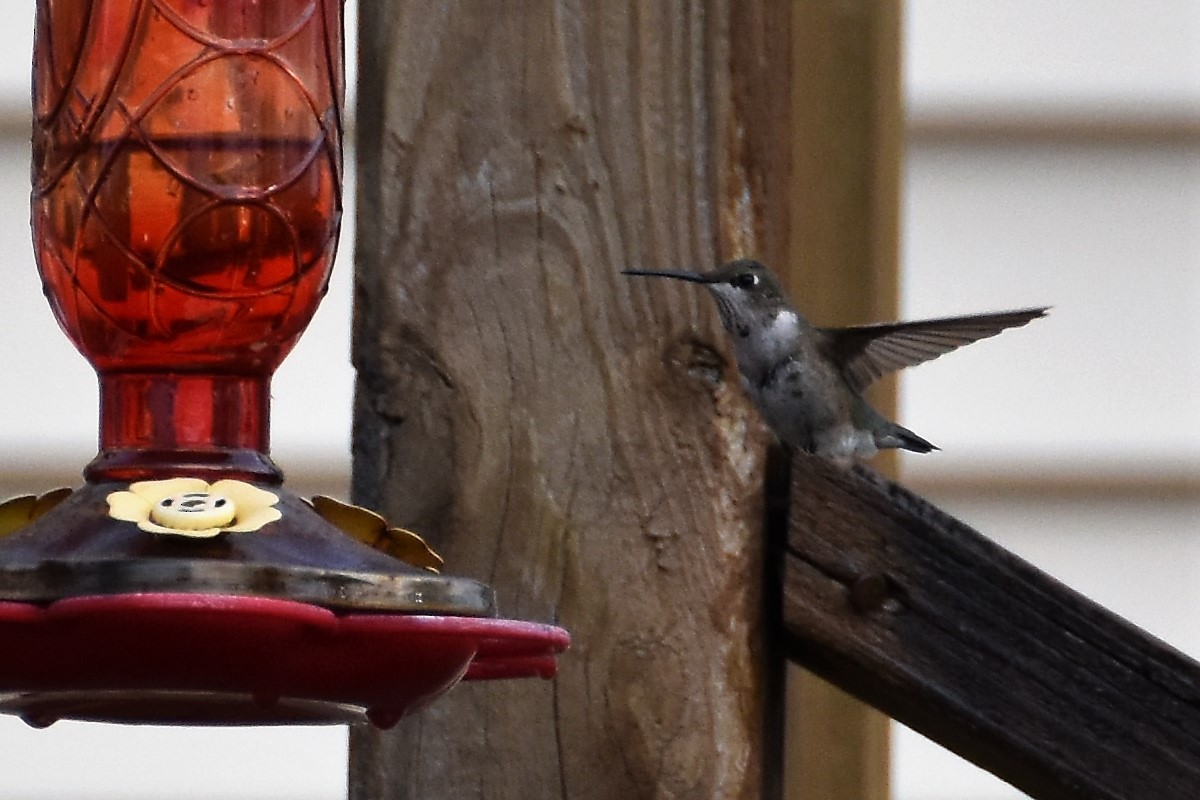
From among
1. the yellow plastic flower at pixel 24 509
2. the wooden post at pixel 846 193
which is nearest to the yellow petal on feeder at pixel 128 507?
the yellow plastic flower at pixel 24 509

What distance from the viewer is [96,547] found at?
1.72 m

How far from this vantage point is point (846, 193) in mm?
2686

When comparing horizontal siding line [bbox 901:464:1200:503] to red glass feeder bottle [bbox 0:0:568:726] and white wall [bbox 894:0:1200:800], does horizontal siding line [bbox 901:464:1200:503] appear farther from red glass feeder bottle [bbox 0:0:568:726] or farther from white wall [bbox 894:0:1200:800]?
red glass feeder bottle [bbox 0:0:568:726]

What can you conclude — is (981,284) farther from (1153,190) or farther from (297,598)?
(297,598)

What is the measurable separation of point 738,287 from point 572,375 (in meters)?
0.30

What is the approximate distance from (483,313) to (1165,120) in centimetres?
185

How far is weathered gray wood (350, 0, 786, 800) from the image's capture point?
7.02ft

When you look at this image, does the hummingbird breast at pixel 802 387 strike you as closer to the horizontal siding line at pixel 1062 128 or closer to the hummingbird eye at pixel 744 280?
the horizontal siding line at pixel 1062 128

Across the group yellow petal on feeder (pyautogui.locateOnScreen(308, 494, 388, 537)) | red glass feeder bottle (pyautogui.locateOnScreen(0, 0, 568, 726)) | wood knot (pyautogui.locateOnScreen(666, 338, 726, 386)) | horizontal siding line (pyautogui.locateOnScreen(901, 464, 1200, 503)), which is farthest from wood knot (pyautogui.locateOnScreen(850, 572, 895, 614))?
horizontal siding line (pyautogui.locateOnScreen(901, 464, 1200, 503))

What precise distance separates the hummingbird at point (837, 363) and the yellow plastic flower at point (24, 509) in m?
0.96

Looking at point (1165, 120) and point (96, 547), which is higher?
point (1165, 120)

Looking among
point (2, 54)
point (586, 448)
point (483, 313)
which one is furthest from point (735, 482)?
point (2, 54)

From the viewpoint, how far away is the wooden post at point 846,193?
2619 millimetres

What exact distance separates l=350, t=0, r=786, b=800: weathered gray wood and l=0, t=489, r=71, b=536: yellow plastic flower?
14.0 inches
